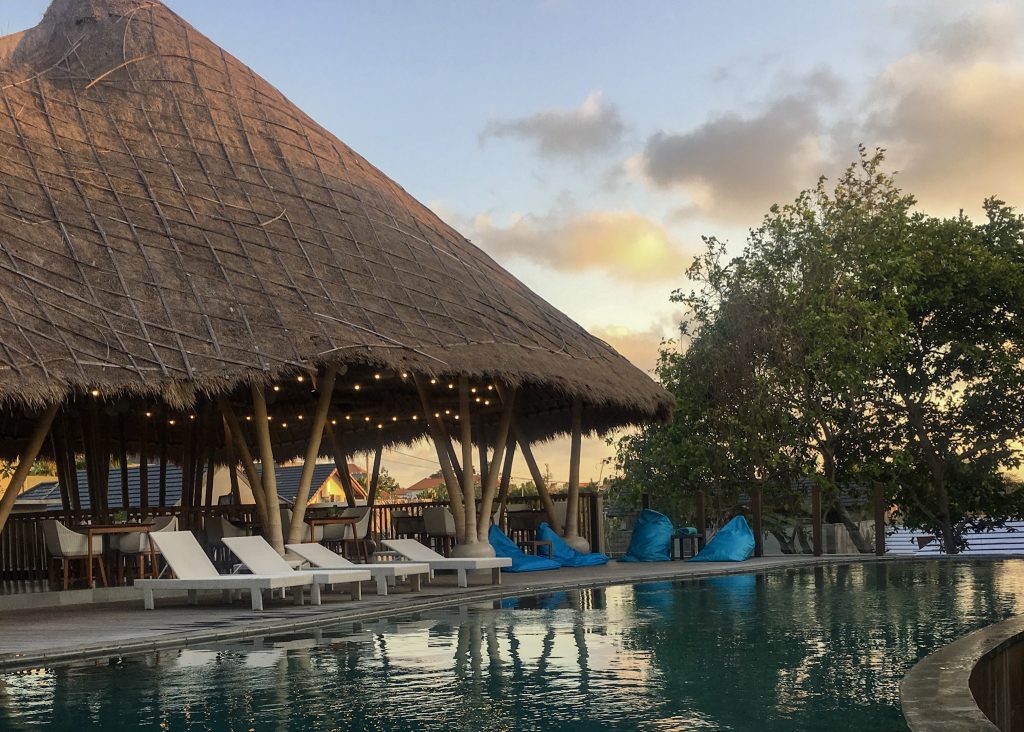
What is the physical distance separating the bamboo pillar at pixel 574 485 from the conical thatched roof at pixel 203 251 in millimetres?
877

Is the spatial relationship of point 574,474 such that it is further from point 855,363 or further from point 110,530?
point 110,530

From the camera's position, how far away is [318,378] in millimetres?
15711

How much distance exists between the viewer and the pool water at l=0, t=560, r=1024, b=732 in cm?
559

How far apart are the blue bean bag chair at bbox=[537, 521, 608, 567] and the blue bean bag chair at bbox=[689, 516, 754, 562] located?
1.70 metres

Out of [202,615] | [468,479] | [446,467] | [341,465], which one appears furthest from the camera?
[341,465]

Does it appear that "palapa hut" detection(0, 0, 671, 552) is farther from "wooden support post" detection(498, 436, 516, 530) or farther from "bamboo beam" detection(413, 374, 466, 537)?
"wooden support post" detection(498, 436, 516, 530)

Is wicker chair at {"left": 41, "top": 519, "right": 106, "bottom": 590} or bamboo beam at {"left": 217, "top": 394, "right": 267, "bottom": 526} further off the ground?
bamboo beam at {"left": 217, "top": 394, "right": 267, "bottom": 526}

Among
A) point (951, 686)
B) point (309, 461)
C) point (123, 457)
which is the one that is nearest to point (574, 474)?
point (309, 461)

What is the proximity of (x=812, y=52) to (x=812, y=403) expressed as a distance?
8.59m

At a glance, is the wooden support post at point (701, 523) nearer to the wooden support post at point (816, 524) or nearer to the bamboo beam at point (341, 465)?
the wooden support post at point (816, 524)

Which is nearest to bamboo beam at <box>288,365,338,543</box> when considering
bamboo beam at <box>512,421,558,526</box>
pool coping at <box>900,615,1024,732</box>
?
bamboo beam at <box>512,421,558,526</box>

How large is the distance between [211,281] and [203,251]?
0.61 metres

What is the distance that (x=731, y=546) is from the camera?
1922 cm

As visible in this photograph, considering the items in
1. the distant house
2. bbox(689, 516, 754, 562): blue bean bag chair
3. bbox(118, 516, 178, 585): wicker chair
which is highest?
the distant house
